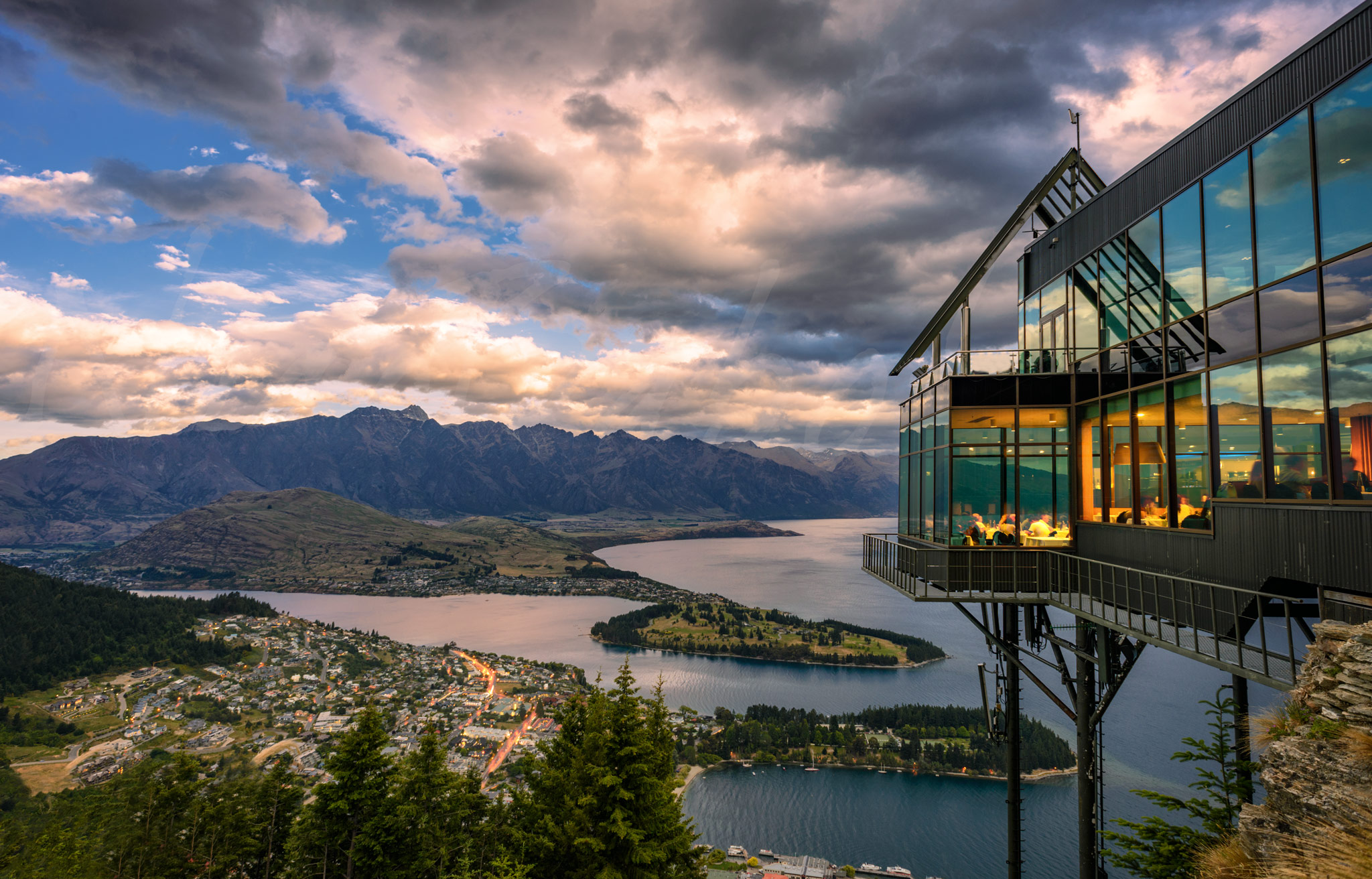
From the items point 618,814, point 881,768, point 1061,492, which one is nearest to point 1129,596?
point 1061,492

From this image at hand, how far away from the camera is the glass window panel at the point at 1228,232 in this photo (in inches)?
420

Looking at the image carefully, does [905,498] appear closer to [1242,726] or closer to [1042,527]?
[1042,527]

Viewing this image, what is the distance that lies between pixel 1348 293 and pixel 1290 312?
37.2 inches

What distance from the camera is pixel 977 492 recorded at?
1619 cm

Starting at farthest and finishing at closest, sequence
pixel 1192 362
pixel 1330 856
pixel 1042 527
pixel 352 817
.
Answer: pixel 352 817 < pixel 1042 527 < pixel 1192 362 < pixel 1330 856

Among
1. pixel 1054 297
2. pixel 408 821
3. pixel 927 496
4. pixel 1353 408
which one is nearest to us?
pixel 1353 408

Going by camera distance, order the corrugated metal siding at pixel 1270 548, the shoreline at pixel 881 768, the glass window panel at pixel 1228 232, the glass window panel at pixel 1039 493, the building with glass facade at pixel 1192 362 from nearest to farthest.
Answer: the corrugated metal siding at pixel 1270 548, the building with glass facade at pixel 1192 362, the glass window panel at pixel 1228 232, the glass window panel at pixel 1039 493, the shoreline at pixel 881 768

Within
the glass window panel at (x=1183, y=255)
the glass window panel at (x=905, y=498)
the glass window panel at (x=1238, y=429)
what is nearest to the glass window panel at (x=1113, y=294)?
the glass window panel at (x=1183, y=255)

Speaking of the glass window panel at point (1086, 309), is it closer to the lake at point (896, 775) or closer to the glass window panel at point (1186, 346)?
the glass window panel at point (1186, 346)

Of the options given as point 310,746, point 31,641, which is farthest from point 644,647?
point 31,641

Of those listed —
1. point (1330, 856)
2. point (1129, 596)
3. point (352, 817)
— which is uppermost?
point (1129, 596)

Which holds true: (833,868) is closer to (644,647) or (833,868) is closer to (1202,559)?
(1202,559)

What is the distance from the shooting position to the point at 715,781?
261 feet

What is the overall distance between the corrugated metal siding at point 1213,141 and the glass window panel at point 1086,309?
0.40 m
